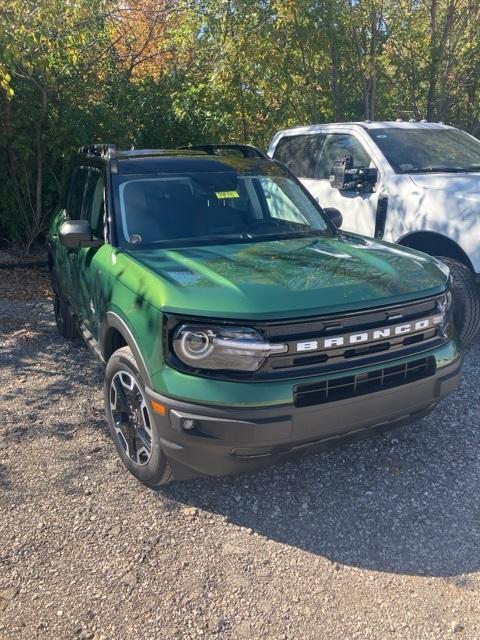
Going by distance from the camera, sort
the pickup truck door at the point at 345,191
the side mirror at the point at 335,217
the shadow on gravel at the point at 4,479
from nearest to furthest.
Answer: the shadow on gravel at the point at 4,479, the side mirror at the point at 335,217, the pickup truck door at the point at 345,191

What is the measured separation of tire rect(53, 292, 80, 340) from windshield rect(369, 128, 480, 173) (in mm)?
3405

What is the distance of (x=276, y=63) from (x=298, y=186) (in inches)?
214

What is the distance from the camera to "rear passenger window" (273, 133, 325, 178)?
6855mm

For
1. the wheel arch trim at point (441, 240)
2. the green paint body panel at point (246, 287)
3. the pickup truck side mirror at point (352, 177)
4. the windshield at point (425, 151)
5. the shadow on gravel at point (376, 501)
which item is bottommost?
the shadow on gravel at point (376, 501)

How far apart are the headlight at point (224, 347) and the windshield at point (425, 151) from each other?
3623 millimetres

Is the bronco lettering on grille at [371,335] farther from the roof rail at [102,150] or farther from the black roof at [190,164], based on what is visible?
the roof rail at [102,150]

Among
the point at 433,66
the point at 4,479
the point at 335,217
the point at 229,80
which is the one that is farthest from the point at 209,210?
the point at 433,66

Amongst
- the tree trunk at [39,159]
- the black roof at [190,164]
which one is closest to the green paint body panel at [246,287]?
the black roof at [190,164]

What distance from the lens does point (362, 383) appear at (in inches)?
118

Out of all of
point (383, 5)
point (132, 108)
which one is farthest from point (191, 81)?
point (383, 5)

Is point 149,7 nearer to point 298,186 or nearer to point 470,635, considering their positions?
point 298,186

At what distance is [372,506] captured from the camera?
3268 millimetres

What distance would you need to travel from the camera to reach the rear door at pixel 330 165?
6.04 meters

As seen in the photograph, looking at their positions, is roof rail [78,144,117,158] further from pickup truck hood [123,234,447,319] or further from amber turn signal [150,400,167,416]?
amber turn signal [150,400,167,416]
